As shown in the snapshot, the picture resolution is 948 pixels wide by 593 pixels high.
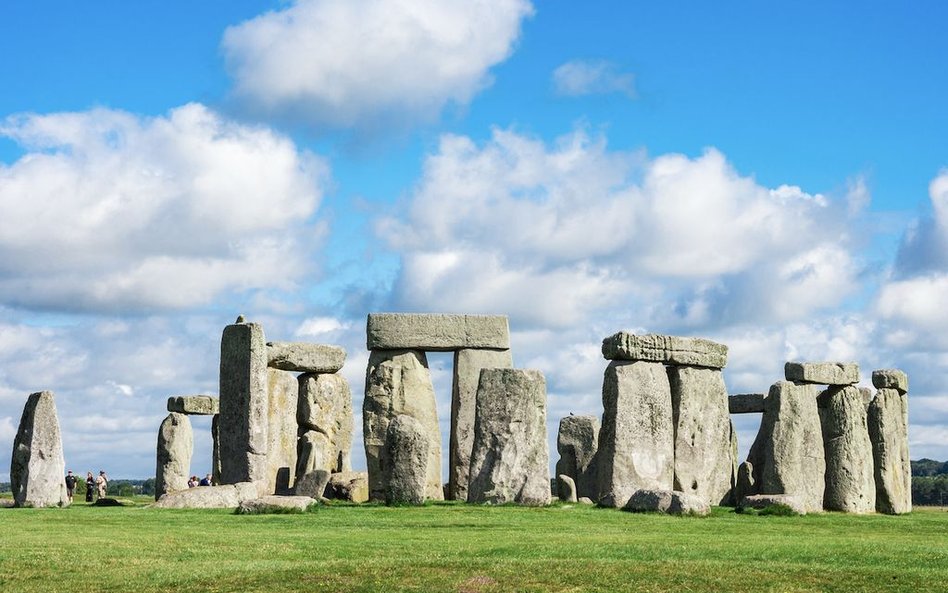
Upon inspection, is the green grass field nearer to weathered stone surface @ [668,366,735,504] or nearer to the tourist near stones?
the tourist near stones

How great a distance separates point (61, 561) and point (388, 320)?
14660mm

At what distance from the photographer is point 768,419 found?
26.9 metres

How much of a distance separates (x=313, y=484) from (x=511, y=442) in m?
4.51

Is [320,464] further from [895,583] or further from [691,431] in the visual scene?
[895,583]

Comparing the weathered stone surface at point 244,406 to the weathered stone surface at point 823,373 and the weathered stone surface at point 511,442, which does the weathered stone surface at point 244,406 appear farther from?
the weathered stone surface at point 823,373

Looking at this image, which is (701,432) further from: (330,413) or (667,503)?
(330,413)

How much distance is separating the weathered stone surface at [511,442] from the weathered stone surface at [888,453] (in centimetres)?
882

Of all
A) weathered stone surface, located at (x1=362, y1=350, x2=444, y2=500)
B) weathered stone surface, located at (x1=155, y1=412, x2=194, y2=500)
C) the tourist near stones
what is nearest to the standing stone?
the tourist near stones

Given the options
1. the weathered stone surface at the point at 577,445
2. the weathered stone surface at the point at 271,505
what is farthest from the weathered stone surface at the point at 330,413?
the weathered stone surface at the point at 271,505

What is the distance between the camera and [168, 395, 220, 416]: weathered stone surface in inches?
1355

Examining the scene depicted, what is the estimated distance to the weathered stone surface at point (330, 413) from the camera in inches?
1200

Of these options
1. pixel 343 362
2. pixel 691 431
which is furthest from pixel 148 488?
pixel 691 431

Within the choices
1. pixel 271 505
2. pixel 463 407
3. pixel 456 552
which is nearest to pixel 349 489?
pixel 463 407

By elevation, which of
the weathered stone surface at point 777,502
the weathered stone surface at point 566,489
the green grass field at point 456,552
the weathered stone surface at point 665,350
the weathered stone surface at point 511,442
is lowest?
the green grass field at point 456,552
